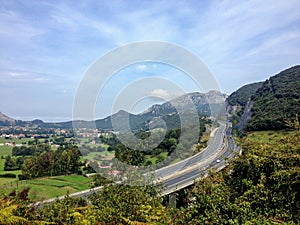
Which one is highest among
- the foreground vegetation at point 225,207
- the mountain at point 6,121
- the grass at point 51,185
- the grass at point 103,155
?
the mountain at point 6,121

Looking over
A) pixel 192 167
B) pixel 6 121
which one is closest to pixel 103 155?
pixel 192 167

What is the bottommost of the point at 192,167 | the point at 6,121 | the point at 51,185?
the point at 51,185

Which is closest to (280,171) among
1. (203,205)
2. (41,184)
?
(203,205)

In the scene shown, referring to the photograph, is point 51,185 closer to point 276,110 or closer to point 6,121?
point 276,110

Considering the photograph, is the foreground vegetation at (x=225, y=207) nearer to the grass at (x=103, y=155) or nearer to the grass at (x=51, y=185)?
the grass at (x=103, y=155)

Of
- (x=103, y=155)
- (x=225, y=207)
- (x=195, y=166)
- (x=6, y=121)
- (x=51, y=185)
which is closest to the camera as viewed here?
(x=225, y=207)

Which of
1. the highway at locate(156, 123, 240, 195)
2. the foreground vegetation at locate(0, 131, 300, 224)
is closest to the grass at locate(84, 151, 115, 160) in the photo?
the foreground vegetation at locate(0, 131, 300, 224)

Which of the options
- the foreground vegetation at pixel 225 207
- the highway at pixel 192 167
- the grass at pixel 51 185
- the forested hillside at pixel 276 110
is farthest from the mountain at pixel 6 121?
the foreground vegetation at pixel 225 207

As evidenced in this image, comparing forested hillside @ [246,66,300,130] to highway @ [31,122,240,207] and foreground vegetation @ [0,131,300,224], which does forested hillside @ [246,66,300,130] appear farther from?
foreground vegetation @ [0,131,300,224]

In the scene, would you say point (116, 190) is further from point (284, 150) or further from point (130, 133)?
point (284, 150)
